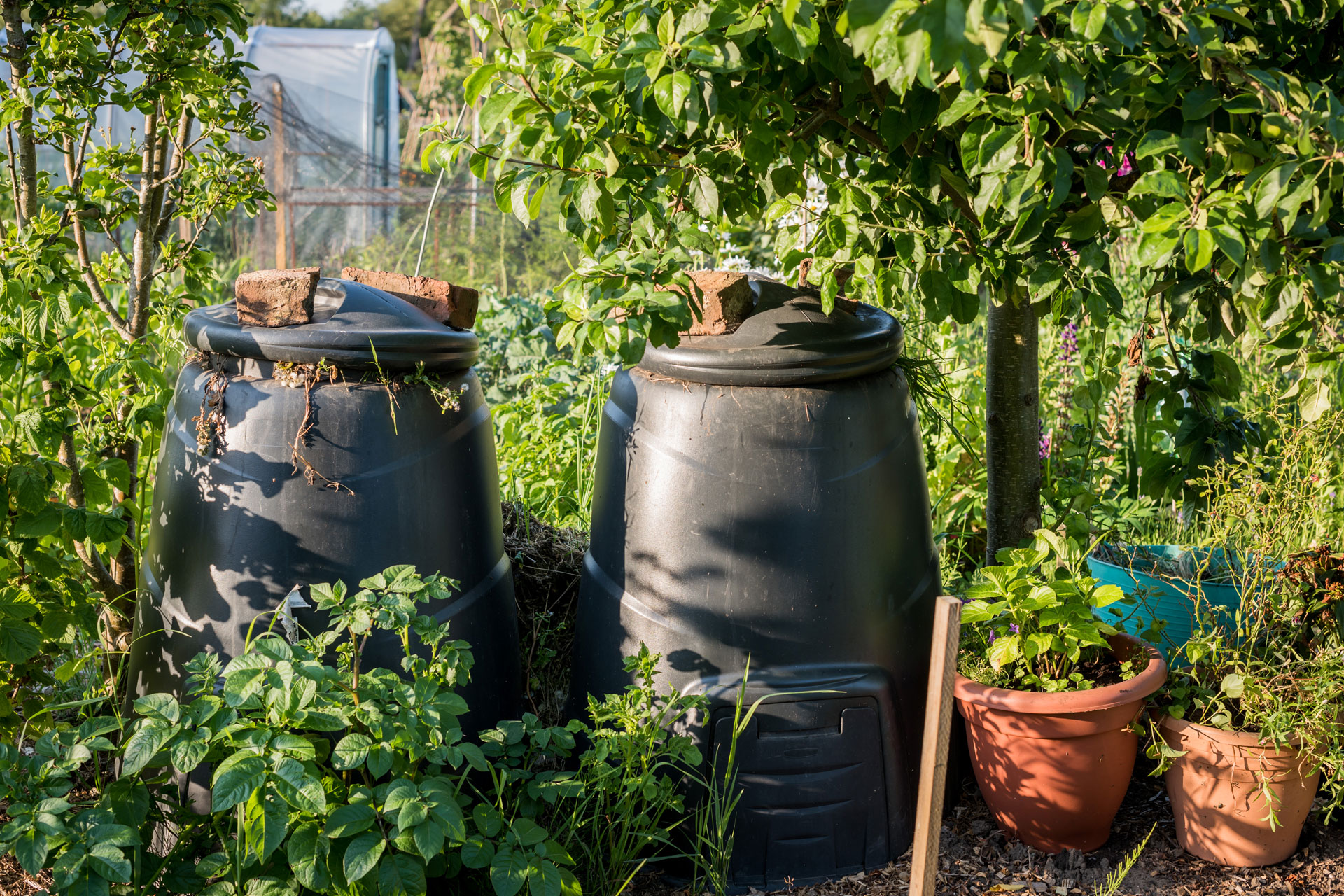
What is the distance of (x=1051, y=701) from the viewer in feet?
5.85

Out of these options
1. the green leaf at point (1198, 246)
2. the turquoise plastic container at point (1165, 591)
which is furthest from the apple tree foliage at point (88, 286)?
the turquoise plastic container at point (1165, 591)

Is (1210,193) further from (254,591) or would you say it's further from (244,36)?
(244,36)

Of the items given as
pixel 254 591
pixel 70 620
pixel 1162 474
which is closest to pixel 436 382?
pixel 254 591

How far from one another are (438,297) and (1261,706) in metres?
1.68

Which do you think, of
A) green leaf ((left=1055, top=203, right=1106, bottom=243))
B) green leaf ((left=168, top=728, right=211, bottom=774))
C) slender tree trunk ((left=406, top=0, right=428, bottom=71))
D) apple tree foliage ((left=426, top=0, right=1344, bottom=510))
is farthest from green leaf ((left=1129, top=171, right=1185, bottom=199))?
slender tree trunk ((left=406, top=0, right=428, bottom=71))

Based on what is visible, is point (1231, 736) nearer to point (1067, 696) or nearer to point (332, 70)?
point (1067, 696)

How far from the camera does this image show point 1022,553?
1.92 m

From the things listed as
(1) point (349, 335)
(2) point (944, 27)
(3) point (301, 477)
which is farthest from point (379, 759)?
(2) point (944, 27)

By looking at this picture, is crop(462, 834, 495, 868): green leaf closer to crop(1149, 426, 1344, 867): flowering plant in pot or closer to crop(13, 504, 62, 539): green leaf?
crop(13, 504, 62, 539): green leaf

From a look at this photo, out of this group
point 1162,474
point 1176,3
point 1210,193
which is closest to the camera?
point 1176,3

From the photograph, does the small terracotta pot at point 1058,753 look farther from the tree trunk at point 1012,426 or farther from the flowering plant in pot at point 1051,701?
the tree trunk at point 1012,426

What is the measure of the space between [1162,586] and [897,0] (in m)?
1.90

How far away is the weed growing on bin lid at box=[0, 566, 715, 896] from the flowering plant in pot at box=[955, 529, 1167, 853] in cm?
62

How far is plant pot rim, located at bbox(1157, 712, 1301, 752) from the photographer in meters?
1.79
